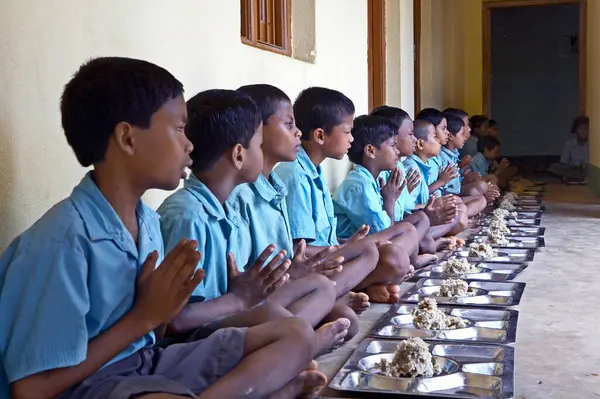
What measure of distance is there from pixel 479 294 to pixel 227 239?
1.21 metres

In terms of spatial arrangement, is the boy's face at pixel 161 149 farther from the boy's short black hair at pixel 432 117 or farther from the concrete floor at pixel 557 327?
the boy's short black hair at pixel 432 117

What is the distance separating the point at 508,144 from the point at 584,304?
7918 mm

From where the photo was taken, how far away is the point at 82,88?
153cm

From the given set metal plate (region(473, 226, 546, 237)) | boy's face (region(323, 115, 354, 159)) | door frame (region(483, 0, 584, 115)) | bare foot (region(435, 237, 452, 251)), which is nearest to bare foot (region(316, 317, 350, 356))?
boy's face (region(323, 115, 354, 159))

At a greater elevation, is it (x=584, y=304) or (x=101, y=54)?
(x=101, y=54)

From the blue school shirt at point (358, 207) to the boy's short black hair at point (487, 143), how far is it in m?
4.85

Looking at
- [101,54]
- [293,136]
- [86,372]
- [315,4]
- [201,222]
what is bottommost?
[86,372]

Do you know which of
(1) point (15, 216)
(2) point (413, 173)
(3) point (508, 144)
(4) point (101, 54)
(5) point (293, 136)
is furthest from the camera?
(3) point (508, 144)

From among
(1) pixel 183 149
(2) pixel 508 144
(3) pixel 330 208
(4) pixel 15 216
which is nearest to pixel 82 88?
(1) pixel 183 149

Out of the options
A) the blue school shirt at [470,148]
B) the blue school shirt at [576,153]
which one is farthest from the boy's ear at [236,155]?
the blue school shirt at [576,153]

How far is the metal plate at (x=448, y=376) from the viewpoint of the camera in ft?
6.16

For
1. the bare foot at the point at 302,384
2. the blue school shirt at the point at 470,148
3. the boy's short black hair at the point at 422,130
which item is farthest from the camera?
the blue school shirt at the point at 470,148

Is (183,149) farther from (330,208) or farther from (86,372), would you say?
(330,208)

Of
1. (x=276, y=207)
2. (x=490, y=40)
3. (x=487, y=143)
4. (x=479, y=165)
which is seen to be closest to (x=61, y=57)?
(x=276, y=207)
